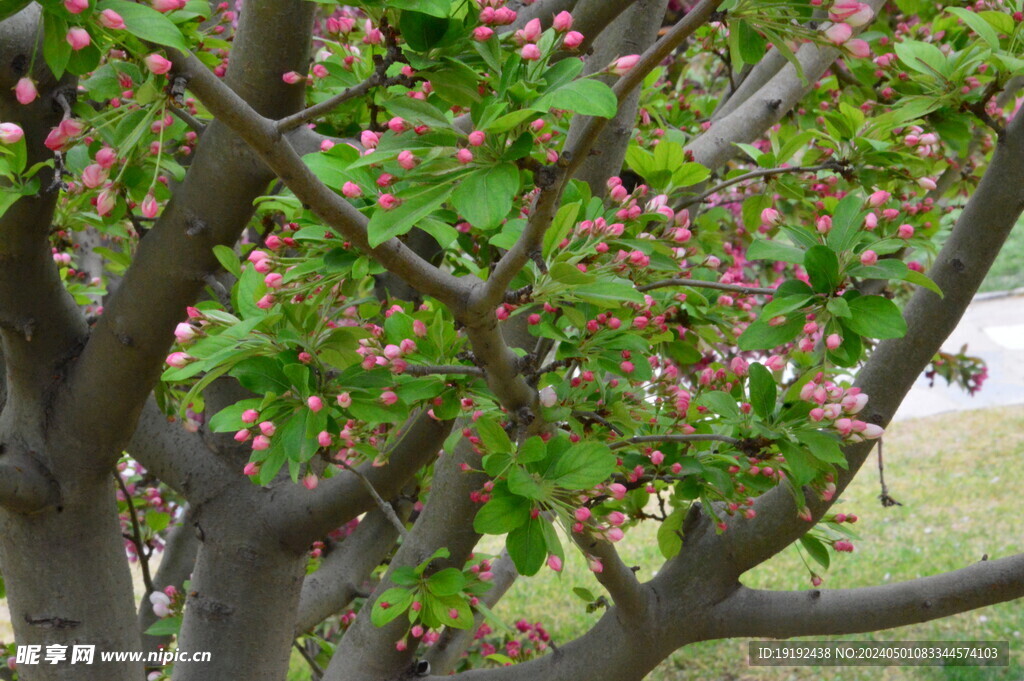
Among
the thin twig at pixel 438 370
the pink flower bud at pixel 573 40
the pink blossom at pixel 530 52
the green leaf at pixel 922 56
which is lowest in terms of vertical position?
the thin twig at pixel 438 370

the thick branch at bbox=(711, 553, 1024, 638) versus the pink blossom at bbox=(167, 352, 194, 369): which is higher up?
the pink blossom at bbox=(167, 352, 194, 369)

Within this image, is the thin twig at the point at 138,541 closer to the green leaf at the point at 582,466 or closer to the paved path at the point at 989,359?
the green leaf at the point at 582,466

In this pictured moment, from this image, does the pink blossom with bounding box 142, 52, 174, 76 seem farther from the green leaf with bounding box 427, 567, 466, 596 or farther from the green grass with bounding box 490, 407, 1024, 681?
the green grass with bounding box 490, 407, 1024, 681

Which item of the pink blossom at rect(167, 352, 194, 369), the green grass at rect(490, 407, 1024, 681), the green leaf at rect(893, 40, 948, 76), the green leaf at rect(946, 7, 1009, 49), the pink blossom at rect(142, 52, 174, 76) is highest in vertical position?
the green leaf at rect(893, 40, 948, 76)

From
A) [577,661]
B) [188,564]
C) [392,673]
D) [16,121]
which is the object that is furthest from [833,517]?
[188,564]

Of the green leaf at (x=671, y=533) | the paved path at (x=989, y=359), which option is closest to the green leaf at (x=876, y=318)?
the green leaf at (x=671, y=533)

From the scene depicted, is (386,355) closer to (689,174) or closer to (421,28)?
(421,28)

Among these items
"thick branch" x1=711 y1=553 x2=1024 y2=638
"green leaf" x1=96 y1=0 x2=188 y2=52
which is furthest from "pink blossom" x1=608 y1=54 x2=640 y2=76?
"thick branch" x1=711 y1=553 x2=1024 y2=638

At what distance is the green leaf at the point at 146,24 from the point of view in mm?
812

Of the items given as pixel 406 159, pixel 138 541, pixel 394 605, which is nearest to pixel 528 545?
pixel 394 605

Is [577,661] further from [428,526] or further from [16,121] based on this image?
[16,121]

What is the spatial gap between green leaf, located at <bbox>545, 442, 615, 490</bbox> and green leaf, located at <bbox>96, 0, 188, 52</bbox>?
0.73 m

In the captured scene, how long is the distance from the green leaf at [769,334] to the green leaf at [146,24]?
871 mm

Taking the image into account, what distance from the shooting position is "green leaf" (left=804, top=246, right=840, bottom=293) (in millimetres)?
1249
